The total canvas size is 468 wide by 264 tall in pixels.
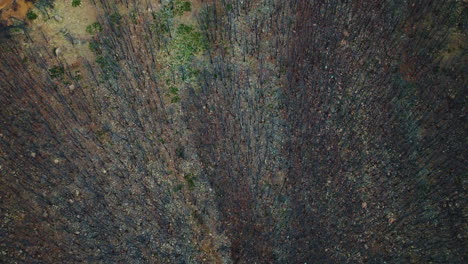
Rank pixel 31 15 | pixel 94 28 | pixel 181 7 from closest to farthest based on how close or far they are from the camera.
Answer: pixel 31 15 → pixel 94 28 → pixel 181 7

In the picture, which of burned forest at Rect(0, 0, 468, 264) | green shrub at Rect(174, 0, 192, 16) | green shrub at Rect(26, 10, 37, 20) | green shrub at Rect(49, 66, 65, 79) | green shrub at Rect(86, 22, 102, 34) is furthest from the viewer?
green shrub at Rect(174, 0, 192, 16)

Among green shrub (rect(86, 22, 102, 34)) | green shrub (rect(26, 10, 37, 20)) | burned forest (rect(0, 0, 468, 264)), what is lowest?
burned forest (rect(0, 0, 468, 264))

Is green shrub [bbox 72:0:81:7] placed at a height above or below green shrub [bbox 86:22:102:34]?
above

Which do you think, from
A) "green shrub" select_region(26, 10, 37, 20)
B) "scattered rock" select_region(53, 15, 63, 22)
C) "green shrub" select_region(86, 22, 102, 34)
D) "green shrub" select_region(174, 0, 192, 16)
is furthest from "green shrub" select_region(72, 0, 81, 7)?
"green shrub" select_region(174, 0, 192, 16)

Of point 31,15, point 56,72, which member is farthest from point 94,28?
point 31,15

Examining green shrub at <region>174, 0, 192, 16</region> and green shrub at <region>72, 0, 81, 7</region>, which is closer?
green shrub at <region>72, 0, 81, 7</region>

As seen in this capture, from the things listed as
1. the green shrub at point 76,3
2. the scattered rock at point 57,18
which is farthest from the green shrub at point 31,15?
the green shrub at point 76,3

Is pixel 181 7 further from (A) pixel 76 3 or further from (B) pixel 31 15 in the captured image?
(B) pixel 31 15

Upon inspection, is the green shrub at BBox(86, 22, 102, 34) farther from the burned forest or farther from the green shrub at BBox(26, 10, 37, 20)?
the green shrub at BBox(26, 10, 37, 20)

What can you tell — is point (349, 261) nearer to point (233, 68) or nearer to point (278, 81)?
point (278, 81)
